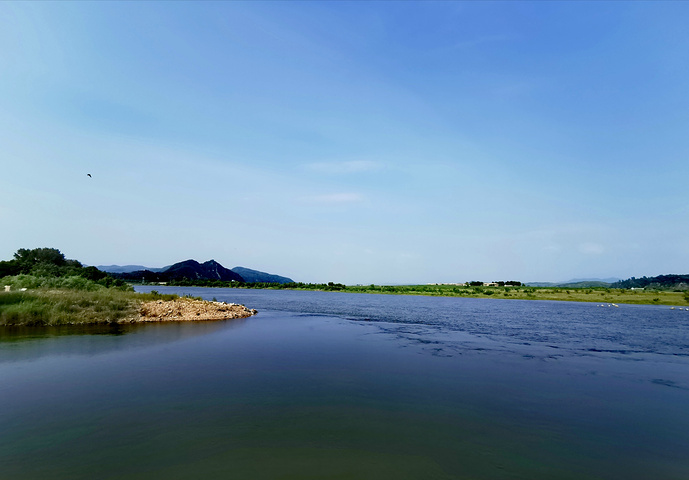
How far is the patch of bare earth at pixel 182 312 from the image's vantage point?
3152cm

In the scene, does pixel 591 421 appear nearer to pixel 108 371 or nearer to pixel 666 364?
pixel 666 364

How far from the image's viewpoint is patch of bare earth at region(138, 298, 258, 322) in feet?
103

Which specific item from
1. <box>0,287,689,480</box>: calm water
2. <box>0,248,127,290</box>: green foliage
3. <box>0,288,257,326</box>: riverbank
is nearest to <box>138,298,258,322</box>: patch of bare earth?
<box>0,288,257,326</box>: riverbank

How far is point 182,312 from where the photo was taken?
33.8m

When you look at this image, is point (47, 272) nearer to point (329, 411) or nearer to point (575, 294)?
point (329, 411)

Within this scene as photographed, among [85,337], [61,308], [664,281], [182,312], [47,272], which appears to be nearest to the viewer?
[85,337]

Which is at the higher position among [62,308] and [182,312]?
[62,308]

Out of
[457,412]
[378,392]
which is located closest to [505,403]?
[457,412]

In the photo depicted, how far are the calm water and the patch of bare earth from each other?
9075 millimetres

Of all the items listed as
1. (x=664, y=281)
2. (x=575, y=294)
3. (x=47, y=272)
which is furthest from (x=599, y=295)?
(x=47, y=272)

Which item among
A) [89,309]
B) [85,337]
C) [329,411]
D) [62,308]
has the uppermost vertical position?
[62,308]

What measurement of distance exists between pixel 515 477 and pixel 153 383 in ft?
42.3

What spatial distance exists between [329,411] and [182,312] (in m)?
28.1

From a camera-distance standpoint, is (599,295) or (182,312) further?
(599,295)
